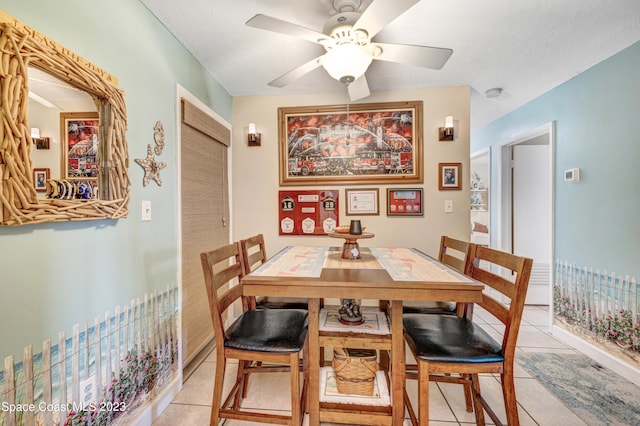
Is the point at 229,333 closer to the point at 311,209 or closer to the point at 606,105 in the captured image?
the point at 311,209

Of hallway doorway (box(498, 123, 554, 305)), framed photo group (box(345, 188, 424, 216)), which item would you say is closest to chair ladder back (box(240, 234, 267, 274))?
framed photo group (box(345, 188, 424, 216))

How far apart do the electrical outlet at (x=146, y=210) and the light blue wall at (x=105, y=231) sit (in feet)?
0.10

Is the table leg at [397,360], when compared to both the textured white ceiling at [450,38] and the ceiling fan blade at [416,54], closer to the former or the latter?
the ceiling fan blade at [416,54]

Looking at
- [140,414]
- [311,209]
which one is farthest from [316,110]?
[140,414]

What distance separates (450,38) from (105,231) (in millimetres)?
2434

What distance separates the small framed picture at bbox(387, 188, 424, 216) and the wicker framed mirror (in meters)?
2.23

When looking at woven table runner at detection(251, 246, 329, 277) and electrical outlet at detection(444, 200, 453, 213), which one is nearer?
woven table runner at detection(251, 246, 329, 277)

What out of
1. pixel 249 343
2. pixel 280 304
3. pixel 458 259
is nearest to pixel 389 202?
pixel 458 259

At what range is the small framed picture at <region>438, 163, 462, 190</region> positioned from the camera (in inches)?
106

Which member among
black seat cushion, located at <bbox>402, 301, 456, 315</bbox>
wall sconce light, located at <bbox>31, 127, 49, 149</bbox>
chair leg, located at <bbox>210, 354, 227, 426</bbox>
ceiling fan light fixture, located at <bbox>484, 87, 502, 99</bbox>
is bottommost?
chair leg, located at <bbox>210, 354, 227, 426</bbox>

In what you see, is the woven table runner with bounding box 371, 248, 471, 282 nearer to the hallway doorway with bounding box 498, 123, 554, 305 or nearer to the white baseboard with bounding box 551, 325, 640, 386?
the white baseboard with bounding box 551, 325, 640, 386

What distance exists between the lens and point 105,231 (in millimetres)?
1321

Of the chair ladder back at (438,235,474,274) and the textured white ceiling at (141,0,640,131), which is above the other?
the textured white ceiling at (141,0,640,131)

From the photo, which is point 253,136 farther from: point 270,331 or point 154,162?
point 270,331
